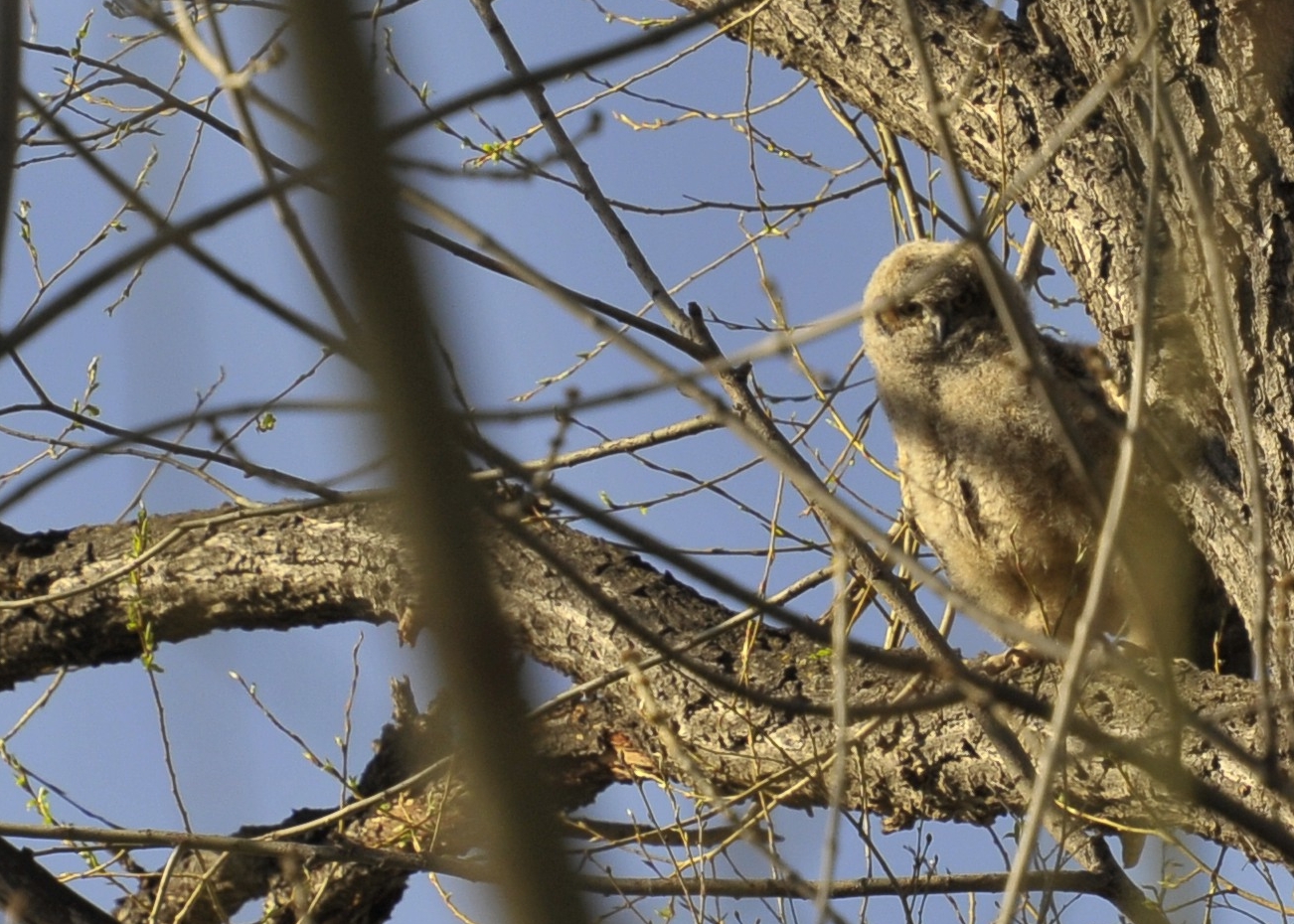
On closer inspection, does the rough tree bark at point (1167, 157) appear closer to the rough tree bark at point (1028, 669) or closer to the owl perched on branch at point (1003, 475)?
the rough tree bark at point (1028, 669)

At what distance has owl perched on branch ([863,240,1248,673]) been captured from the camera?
4141 mm

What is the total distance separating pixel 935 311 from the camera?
5.05m

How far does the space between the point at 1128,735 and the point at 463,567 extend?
9.20 ft

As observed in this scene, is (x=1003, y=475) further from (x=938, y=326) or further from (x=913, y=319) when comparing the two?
(x=913, y=319)

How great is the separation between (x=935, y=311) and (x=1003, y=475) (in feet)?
2.70

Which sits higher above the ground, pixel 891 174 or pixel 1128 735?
pixel 891 174

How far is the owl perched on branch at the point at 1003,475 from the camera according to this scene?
414cm

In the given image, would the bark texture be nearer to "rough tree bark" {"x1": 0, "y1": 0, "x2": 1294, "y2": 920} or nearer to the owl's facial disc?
"rough tree bark" {"x1": 0, "y1": 0, "x2": 1294, "y2": 920}

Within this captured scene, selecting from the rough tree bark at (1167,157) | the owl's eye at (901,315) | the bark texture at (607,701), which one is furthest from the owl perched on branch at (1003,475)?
the bark texture at (607,701)

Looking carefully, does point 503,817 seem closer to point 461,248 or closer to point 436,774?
point 461,248

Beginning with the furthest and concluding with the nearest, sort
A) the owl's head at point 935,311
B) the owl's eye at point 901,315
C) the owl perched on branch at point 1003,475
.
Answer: the owl's eye at point 901,315 < the owl's head at point 935,311 < the owl perched on branch at point 1003,475

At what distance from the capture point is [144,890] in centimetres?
482

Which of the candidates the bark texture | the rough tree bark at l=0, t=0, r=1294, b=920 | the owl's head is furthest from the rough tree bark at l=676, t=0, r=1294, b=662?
the owl's head

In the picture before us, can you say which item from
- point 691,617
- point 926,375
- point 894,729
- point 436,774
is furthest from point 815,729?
point 926,375
